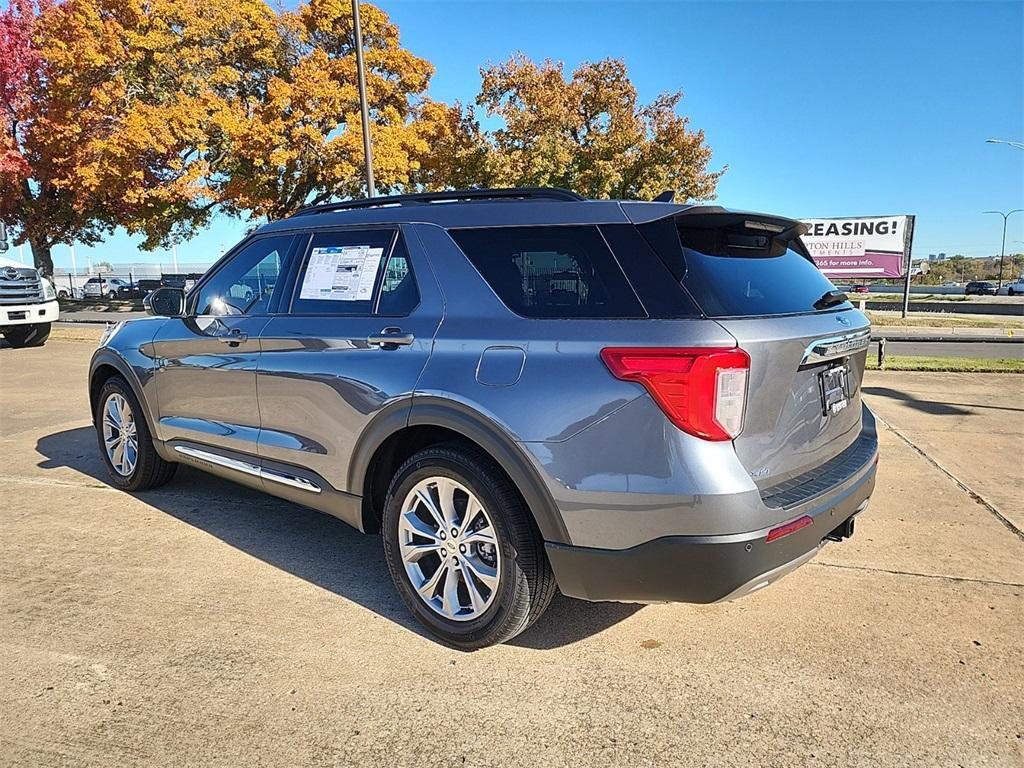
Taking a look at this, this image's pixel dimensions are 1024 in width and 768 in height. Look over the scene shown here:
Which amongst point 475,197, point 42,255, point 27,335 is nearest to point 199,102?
point 27,335

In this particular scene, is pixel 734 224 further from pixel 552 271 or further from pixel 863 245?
pixel 863 245

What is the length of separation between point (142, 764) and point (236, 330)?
89.4 inches

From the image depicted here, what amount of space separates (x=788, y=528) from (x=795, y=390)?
0.49 meters

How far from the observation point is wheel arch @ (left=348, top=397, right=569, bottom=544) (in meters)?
2.56

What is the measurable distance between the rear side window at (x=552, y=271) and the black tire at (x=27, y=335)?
14.0 metres

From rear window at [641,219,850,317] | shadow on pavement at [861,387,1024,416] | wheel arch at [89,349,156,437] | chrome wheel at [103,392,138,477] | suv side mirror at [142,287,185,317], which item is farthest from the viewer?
shadow on pavement at [861,387,1024,416]

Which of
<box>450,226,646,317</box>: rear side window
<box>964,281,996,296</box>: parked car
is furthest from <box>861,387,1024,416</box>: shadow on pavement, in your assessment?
<box>964,281,996,296</box>: parked car

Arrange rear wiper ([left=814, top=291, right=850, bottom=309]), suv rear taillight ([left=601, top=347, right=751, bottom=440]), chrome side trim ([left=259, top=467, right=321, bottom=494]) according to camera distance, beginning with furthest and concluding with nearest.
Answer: chrome side trim ([left=259, top=467, right=321, bottom=494])
rear wiper ([left=814, top=291, right=850, bottom=309])
suv rear taillight ([left=601, top=347, right=751, bottom=440])

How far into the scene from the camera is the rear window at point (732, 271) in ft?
8.19

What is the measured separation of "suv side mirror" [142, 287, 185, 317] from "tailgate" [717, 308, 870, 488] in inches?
136

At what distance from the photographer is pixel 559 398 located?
2490 millimetres

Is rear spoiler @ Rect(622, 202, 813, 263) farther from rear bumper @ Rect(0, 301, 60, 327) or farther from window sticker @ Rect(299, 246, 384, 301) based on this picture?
rear bumper @ Rect(0, 301, 60, 327)

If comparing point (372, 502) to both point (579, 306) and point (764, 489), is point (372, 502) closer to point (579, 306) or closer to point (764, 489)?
point (579, 306)

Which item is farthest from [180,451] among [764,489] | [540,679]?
[764,489]
